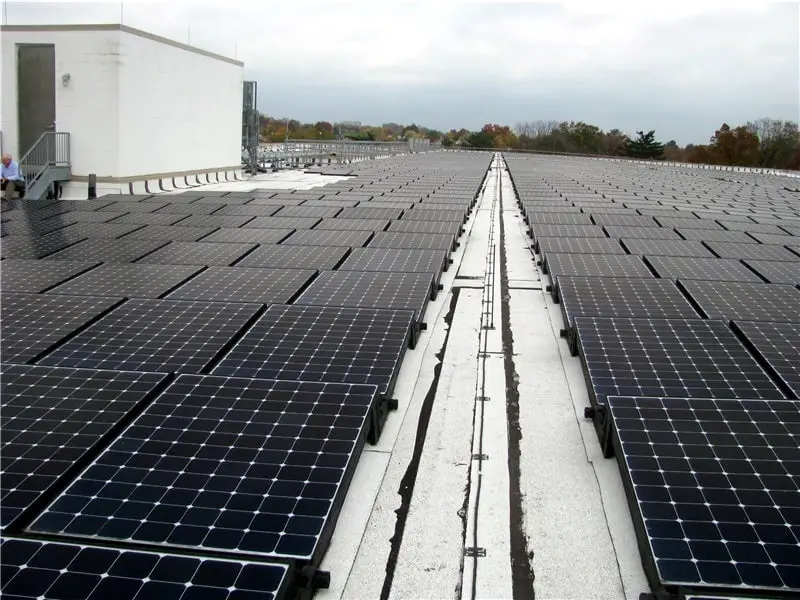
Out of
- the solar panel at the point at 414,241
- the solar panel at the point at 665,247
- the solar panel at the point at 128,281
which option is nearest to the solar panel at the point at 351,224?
the solar panel at the point at 414,241

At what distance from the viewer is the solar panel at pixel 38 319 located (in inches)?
265

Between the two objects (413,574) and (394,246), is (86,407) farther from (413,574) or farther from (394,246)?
(394,246)

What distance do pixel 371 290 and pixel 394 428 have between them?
345cm

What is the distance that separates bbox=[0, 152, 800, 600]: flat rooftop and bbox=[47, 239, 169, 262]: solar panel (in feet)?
0.70

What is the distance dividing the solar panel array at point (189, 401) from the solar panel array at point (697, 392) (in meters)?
1.91

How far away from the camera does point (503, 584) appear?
3986mm

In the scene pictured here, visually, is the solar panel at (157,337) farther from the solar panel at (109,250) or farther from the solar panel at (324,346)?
the solar panel at (109,250)

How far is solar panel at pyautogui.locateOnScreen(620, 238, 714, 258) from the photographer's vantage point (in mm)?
12406

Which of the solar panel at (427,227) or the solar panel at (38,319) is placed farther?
the solar panel at (427,227)

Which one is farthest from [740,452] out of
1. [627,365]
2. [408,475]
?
[408,475]

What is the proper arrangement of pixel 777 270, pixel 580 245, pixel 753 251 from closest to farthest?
pixel 777 270 < pixel 580 245 < pixel 753 251

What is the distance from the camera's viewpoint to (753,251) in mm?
12867

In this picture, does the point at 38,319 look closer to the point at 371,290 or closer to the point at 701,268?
the point at 371,290

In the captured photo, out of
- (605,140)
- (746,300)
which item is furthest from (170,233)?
(605,140)
